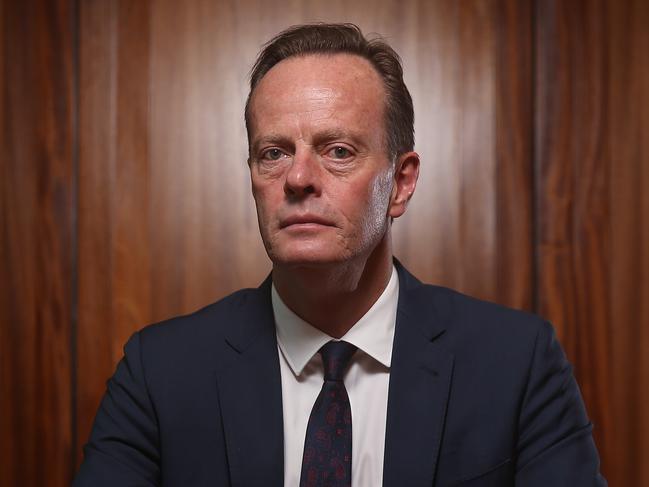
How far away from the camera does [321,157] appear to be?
1.41m

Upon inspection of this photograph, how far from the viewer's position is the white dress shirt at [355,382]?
4.63ft

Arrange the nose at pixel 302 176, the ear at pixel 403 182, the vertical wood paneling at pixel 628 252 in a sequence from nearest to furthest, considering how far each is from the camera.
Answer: the nose at pixel 302 176
the ear at pixel 403 182
the vertical wood paneling at pixel 628 252

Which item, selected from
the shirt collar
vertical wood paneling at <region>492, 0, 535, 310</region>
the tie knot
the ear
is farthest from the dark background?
the tie knot

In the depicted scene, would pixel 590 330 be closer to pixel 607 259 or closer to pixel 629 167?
pixel 607 259

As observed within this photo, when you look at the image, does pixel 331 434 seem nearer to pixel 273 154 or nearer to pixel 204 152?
pixel 273 154

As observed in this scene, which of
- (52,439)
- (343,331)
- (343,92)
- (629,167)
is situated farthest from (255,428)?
(629,167)

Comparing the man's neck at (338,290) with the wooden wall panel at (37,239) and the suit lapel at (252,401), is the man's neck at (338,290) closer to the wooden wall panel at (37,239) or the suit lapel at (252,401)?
the suit lapel at (252,401)

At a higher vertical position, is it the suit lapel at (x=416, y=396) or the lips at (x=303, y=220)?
the lips at (x=303, y=220)

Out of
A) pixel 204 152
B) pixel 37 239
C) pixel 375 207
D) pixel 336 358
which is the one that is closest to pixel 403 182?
pixel 375 207

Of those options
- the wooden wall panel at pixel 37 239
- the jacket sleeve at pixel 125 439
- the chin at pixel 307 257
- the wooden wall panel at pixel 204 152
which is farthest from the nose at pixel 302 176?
the wooden wall panel at pixel 37 239

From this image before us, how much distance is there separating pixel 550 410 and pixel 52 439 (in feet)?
4.49

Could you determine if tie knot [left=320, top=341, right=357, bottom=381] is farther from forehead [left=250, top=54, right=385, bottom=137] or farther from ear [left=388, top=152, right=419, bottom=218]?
forehead [left=250, top=54, right=385, bottom=137]

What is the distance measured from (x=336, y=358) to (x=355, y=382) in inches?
2.6

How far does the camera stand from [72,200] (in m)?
2.04
